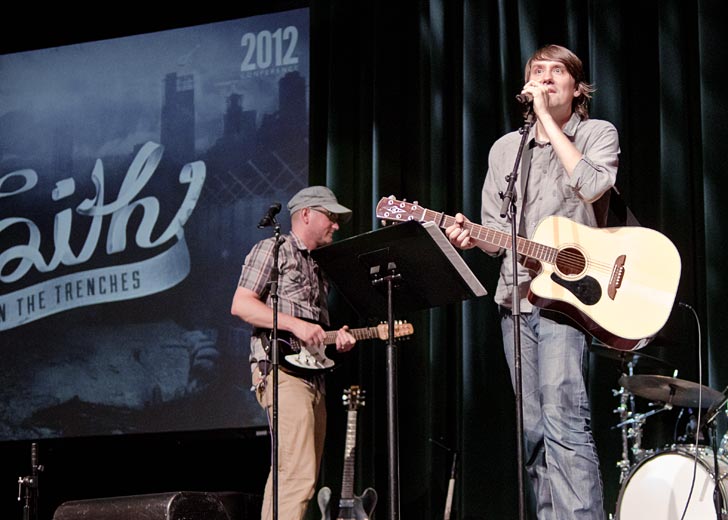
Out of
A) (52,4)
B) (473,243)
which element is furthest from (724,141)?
→ (52,4)

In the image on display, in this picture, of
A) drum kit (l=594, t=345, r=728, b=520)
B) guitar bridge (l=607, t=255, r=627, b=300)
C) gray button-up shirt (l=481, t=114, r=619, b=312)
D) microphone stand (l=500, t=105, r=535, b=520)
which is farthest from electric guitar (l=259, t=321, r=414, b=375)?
microphone stand (l=500, t=105, r=535, b=520)

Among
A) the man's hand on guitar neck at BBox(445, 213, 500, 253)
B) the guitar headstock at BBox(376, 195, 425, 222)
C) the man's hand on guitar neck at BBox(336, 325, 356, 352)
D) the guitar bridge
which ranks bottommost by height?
the man's hand on guitar neck at BBox(336, 325, 356, 352)

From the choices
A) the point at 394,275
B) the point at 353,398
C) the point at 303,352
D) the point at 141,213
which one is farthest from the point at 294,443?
the point at 141,213

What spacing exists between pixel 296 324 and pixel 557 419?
Answer: 5.37ft

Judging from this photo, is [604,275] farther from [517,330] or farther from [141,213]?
[141,213]

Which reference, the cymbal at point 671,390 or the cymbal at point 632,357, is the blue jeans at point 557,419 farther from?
the cymbal at point 671,390

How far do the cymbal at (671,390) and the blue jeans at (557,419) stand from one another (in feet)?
2.60

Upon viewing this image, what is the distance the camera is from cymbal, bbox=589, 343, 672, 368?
445cm

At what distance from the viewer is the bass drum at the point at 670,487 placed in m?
4.43

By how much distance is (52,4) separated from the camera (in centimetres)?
701

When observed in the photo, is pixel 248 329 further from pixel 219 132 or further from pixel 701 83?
pixel 701 83

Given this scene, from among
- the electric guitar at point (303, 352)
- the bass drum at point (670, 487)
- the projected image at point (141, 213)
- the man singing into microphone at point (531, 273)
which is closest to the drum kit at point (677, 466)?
the bass drum at point (670, 487)

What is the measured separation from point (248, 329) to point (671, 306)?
9.65 ft

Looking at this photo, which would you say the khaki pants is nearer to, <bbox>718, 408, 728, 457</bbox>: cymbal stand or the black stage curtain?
the black stage curtain
